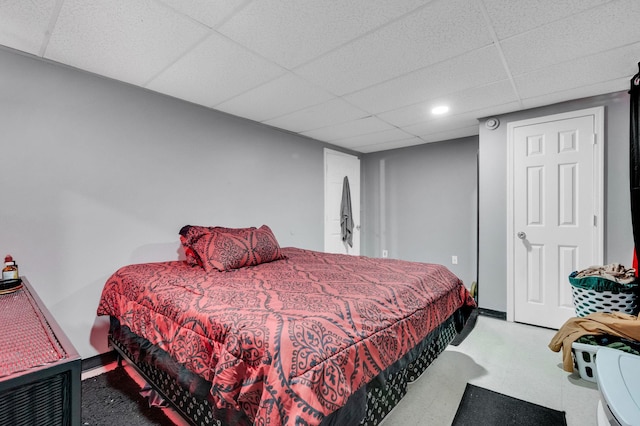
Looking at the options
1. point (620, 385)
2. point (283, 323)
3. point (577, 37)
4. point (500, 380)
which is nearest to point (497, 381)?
point (500, 380)

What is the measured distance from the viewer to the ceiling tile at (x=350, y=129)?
11.6 ft

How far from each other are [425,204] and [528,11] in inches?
129

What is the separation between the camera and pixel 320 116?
10.8 ft

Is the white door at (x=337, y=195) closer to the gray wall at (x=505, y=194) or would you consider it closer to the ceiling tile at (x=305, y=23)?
the gray wall at (x=505, y=194)

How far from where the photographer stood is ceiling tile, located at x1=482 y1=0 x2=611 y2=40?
1.53m

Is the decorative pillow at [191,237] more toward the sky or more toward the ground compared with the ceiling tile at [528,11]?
more toward the ground

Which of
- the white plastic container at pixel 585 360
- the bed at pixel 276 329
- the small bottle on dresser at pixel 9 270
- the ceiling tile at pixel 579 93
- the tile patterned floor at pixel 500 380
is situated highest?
the ceiling tile at pixel 579 93

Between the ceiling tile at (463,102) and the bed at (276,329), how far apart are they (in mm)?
1656

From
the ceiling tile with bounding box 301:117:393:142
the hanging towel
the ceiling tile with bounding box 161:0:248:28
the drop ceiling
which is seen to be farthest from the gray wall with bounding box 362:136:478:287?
the ceiling tile with bounding box 161:0:248:28

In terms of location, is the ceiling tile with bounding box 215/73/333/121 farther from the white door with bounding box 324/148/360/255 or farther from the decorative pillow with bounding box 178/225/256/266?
the white door with bounding box 324/148/360/255

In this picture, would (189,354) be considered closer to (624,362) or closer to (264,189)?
→ (624,362)

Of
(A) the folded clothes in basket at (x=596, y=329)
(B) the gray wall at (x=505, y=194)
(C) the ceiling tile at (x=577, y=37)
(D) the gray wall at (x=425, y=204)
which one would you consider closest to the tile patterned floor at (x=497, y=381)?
(A) the folded clothes in basket at (x=596, y=329)

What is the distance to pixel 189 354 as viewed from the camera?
1294 millimetres

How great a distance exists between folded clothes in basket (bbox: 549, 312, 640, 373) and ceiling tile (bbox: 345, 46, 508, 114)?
77.2 inches
